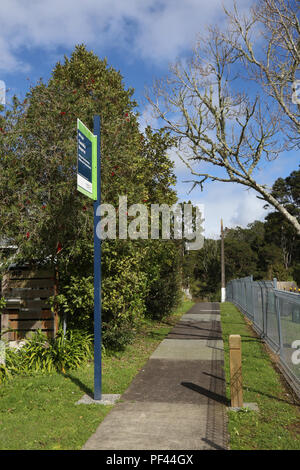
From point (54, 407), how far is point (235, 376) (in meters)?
2.53

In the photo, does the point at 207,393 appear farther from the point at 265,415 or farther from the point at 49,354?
the point at 49,354

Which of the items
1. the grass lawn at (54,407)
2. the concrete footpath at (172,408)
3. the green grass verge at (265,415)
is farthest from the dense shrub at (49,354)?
the green grass verge at (265,415)

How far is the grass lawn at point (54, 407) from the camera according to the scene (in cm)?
472

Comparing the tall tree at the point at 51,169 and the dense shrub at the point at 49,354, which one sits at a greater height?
the tall tree at the point at 51,169

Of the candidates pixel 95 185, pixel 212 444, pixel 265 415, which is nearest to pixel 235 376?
pixel 265 415

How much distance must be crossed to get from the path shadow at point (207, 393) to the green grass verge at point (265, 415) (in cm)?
17

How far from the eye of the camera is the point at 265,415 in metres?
5.54

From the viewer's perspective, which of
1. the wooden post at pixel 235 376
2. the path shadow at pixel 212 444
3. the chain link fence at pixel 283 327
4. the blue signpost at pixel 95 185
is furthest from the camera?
the chain link fence at pixel 283 327

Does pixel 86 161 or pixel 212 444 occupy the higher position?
pixel 86 161

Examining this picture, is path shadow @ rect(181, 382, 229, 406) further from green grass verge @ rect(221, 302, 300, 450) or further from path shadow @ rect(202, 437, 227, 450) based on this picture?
path shadow @ rect(202, 437, 227, 450)

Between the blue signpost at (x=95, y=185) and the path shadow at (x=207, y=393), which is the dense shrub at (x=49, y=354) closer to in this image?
the blue signpost at (x=95, y=185)

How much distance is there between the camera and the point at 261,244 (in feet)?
194

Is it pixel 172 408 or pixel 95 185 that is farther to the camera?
pixel 95 185

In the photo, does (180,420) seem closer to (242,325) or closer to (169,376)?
(169,376)
